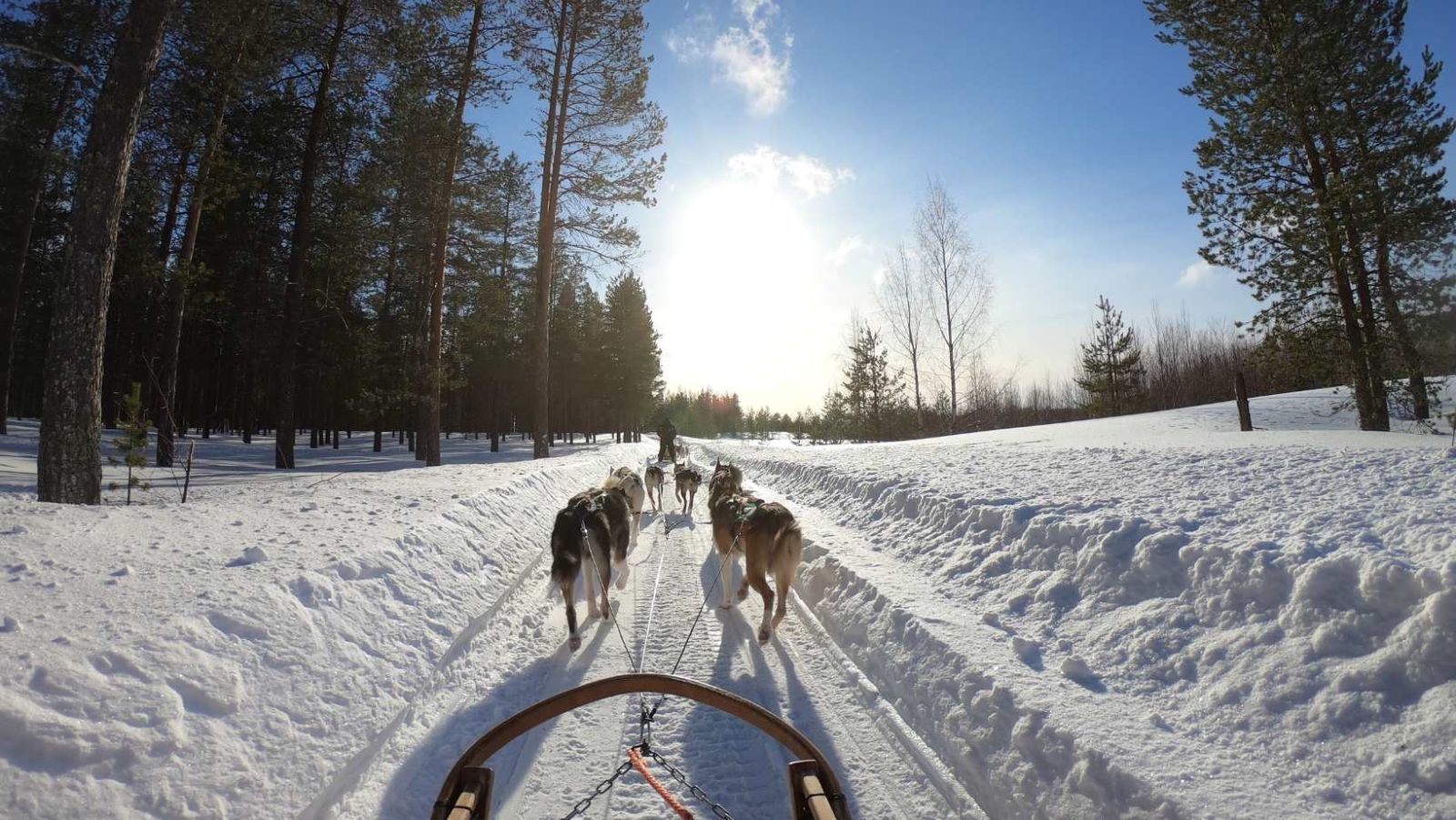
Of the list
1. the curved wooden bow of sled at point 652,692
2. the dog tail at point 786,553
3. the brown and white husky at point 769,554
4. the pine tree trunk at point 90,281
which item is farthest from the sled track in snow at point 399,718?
the pine tree trunk at point 90,281

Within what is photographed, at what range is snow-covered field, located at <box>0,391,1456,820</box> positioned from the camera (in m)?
2.30

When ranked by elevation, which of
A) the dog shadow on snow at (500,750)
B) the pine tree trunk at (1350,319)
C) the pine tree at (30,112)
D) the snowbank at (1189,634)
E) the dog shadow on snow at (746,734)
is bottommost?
the dog shadow on snow at (746,734)

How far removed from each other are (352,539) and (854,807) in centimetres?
497

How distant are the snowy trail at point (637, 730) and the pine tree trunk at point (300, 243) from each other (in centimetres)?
1361

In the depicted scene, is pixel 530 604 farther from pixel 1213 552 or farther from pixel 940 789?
pixel 1213 552

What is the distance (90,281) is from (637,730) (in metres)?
7.43

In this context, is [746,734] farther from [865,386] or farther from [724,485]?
[865,386]

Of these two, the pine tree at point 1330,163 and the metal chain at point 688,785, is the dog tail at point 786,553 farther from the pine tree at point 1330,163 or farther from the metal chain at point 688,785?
the pine tree at point 1330,163

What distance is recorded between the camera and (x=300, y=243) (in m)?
14.2

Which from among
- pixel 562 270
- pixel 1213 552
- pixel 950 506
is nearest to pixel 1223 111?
pixel 950 506

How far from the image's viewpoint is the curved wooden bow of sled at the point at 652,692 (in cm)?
160

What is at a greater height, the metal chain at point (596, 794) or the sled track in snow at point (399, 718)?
the metal chain at point (596, 794)

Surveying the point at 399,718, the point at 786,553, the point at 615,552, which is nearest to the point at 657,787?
the point at 399,718

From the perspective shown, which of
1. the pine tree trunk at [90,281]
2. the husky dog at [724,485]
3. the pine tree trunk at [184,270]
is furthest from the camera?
the pine tree trunk at [184,270]
